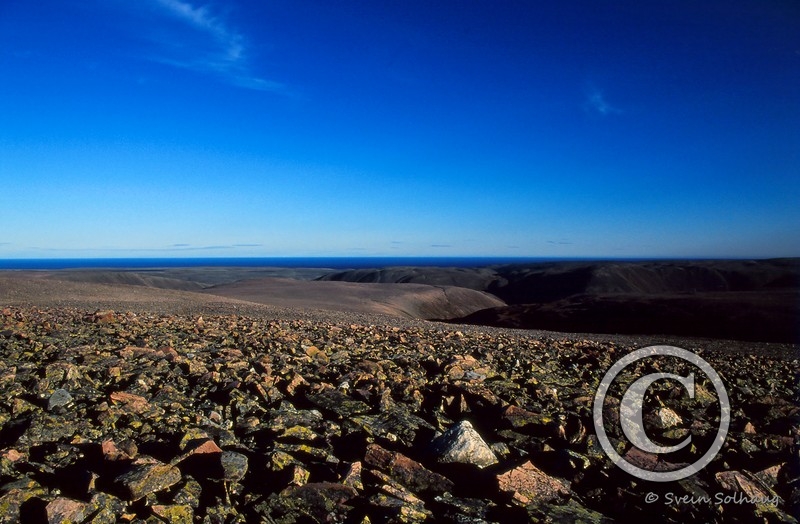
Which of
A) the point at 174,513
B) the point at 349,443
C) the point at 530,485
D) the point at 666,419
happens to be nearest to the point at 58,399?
the point at 174,513

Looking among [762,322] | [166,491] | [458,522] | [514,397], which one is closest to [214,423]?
[166,491]

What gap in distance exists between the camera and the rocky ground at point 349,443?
286 centimetres

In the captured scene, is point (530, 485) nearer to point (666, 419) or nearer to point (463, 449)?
point (463, 449)

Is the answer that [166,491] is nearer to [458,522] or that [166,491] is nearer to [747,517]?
[458,522]

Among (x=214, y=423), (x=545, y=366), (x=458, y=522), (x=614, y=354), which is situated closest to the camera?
(x=458, y=522)

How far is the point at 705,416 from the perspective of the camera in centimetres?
487

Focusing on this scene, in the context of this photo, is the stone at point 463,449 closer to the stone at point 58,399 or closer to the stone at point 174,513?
the stone at point 174,513

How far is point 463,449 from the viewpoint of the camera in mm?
3557

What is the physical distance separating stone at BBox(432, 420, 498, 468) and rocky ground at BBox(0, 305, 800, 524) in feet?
0.05

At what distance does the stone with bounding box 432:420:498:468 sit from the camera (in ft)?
11.5

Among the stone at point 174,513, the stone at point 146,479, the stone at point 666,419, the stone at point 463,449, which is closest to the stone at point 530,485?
the stone at point 463,449

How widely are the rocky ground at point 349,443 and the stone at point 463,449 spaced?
0.5 inches

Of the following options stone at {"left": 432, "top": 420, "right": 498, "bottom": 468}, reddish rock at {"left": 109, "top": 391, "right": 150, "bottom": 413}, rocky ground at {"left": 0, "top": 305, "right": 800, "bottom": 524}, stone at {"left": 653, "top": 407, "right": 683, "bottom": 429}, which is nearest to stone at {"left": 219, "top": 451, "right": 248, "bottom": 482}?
rocky ground at {"left": 0, "top": 305, "right": 800, "bottom": 524}

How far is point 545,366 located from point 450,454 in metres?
4.24
